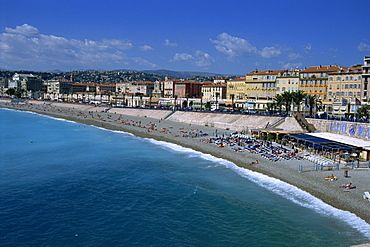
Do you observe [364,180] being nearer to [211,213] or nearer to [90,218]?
[211,213]

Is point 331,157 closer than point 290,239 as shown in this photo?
No

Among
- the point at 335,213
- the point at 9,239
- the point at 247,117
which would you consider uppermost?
the point at 247,117

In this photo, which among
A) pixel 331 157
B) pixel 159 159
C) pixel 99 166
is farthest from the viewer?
pixel 159 159

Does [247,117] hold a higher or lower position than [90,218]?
higher

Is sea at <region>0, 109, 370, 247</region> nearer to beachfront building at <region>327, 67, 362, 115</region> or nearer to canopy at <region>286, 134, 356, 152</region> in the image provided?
canopy at <region>286, 134, 356, 152</region>

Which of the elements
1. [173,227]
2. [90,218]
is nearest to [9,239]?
[90,218]

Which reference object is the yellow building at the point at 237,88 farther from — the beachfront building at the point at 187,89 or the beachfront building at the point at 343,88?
the beachfront building at the point at 343,88

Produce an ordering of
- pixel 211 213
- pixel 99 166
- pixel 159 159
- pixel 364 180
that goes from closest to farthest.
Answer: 1. pixel 211 213
2. pixel 364 180
3. pixel 99 166
4. pixel 159 159
